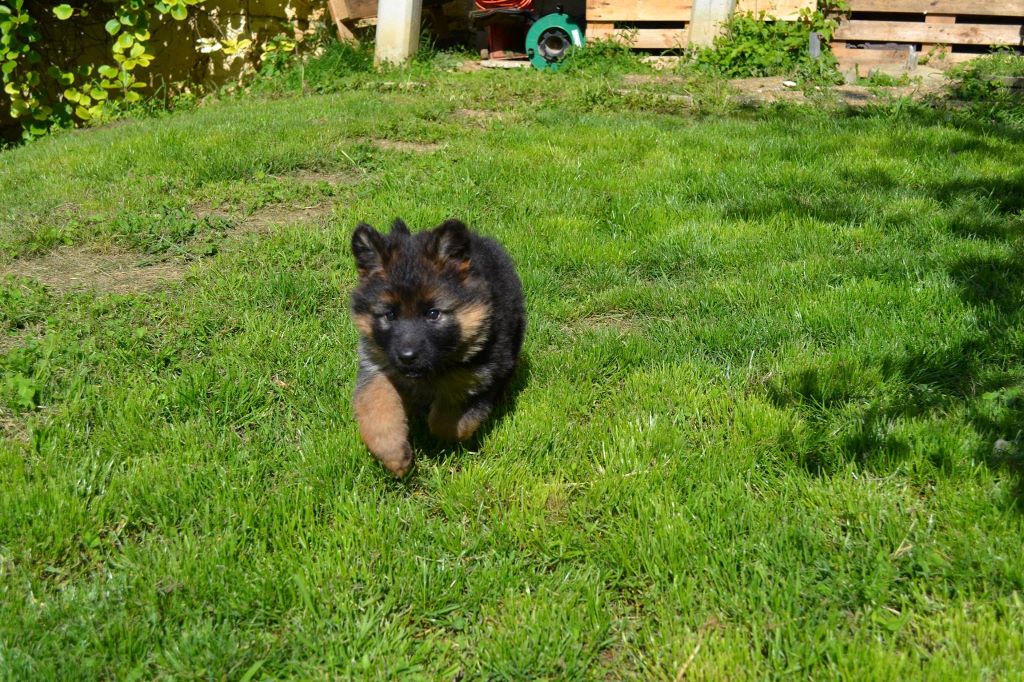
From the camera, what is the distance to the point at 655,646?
9.48 feet

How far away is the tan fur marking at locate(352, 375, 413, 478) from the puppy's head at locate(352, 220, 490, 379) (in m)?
0.13

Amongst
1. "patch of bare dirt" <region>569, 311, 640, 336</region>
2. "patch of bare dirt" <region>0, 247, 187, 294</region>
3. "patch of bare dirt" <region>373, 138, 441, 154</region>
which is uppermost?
"patch of bare dirt" <region>373, 138, 441, 154</region>

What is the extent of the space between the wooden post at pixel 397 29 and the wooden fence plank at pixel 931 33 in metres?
5.96

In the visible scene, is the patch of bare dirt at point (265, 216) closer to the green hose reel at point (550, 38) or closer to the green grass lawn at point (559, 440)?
the green grass lawn at point (559, 440)

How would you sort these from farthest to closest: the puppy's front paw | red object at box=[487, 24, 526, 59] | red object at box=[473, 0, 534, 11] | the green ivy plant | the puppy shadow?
1. red object at box=[487, 24, 526, 59]
2. red object at box=[473, 0, 534, 11]
3. the green ivy plant
4. the puppy shadow
5. the puppy's front paw

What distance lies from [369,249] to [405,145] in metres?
4.68

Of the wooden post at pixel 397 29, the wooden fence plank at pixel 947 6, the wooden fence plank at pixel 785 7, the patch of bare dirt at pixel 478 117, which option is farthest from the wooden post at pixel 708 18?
the wooden post at pixel 397 29

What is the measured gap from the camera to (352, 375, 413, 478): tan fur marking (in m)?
3.64

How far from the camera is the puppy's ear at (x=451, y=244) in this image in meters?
3.78

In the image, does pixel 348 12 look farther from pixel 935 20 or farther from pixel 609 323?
pixel 609 323

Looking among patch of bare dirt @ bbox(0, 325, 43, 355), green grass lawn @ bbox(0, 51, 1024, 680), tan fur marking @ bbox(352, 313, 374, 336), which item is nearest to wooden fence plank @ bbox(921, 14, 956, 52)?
green grass lawn @ bbox(0, 51, 1024, 680)

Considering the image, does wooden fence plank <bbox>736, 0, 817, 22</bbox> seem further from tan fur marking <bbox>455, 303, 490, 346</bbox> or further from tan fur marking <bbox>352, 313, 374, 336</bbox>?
tan fur marking <bbox>352, 313, 374, 336</bbox>

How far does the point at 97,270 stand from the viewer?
581 cm

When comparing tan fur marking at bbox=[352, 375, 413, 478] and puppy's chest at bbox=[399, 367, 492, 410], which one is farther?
puppy's chest at bbox=[399, 367, 492, 410]
